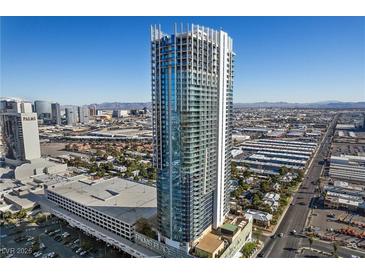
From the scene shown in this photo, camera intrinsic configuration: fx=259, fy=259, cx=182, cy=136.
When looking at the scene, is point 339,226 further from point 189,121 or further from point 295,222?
point 189,121

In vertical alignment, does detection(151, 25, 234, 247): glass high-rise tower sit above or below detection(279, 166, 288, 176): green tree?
above

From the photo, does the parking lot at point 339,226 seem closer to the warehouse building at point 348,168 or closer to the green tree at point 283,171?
the green tree at point 283,171

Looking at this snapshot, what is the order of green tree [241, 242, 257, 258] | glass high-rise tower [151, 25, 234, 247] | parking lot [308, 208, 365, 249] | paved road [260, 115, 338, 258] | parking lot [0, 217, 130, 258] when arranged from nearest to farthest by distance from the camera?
1. glass high-rise tower [151, 25, 234, 247]
2. green tree [241, 242, 257, 258]
3. parking lot [0, 217, 130, 258]
4. paved road [260, 115, 338, 258]
5. parking lot [308, 208, 365, 249]

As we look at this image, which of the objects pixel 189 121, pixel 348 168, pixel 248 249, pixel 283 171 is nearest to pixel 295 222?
pixel 248 249

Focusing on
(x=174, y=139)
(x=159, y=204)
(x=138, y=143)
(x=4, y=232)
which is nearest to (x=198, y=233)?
(x=159, y=204)

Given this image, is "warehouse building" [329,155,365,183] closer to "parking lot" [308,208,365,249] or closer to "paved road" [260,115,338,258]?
"paved road" [260,115,338,258]

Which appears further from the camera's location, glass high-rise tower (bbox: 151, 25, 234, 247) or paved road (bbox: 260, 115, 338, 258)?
paved road (bbox: 260, 115, 338, 258)

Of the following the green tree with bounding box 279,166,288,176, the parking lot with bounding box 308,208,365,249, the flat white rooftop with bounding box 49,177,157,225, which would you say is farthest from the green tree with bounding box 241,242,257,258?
the green tree with bounding box 279,166,288,176
